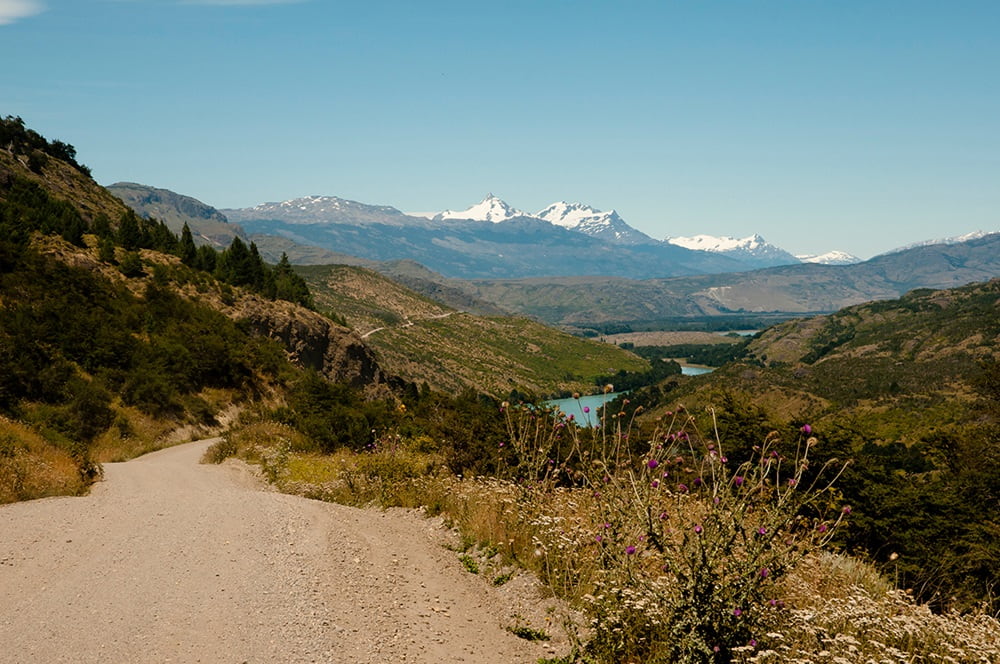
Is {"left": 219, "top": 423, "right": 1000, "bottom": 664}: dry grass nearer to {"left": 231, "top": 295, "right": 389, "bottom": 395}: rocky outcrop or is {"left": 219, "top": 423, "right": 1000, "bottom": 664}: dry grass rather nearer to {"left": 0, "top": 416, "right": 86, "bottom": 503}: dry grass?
{"left": 0, "top": 416, "right": 86, "bottom": 503}: dry grass

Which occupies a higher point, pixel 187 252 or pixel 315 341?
pixel 187 252

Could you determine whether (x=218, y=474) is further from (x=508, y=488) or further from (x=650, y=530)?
(x=650, y=530)

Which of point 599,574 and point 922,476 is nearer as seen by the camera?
point 599,574

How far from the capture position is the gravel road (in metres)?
6.62

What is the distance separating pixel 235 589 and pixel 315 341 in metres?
55.1

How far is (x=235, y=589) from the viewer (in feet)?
26.2

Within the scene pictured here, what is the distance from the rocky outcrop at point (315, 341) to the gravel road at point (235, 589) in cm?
4195

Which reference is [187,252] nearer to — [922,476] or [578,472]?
[578,472]

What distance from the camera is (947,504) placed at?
2402cm

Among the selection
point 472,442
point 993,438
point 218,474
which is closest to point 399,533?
point 472,442

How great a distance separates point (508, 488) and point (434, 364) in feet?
541

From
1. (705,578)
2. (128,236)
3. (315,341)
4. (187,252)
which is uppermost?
(128,236)

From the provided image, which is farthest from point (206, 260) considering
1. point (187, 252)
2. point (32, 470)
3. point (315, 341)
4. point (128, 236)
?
point (32, 470)

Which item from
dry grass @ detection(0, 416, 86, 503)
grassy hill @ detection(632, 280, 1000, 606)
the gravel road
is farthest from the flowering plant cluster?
dry grass @ detection(0, 416, 86, 503)
